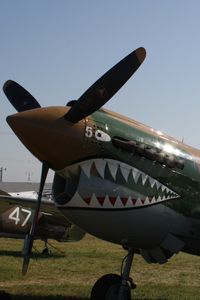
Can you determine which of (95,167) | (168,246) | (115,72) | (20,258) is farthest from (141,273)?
(115,72)

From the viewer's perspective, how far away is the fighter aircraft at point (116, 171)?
5.84 metres

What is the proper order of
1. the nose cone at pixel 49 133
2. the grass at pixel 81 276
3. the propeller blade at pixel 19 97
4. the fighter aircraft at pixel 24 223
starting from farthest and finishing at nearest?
1. the fighter aircraft at pixel 24 223
2. the grass at pixel 81 276
3. the propeller blade at pixel 19 97
4. the nose cone at pixel 49 133

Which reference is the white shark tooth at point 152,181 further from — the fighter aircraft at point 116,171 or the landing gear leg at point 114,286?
the landing gear leg at point 114,286

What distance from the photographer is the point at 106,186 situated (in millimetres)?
6039

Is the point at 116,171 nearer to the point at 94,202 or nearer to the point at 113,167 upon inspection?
the point at 113,167

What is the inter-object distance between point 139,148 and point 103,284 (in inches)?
93.1

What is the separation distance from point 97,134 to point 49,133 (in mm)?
687

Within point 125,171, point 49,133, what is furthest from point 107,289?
point 49,133

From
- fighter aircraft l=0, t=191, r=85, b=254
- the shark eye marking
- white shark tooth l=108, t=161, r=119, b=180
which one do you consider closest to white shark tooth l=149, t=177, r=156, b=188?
white shark tooth l=108, t=161, r=119, b=180

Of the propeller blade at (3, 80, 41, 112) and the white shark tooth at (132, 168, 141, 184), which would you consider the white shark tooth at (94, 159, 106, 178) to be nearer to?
the white shark tooth at (132, 168, 141, 184)

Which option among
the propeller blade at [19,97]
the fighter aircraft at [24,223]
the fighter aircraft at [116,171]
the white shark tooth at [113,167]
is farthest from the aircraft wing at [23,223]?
the white shark tooth at [113,167]

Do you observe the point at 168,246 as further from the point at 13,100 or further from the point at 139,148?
the point at 13,100

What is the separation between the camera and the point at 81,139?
235 inches

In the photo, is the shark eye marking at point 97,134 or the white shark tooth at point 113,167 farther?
the white shark tooth at point 113,167
